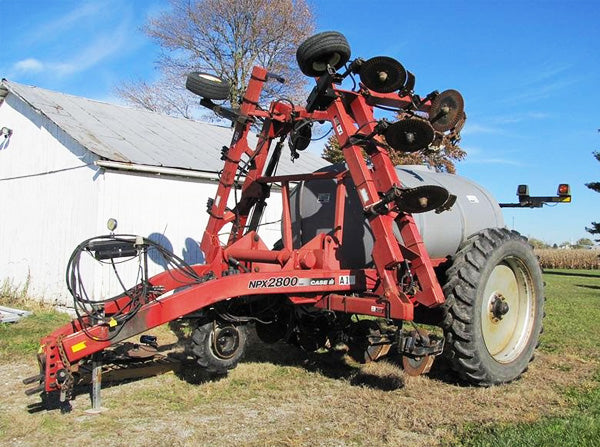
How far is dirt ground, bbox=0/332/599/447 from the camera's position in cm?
461

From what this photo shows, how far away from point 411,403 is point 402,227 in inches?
64.1

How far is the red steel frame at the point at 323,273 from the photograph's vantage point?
517 centimetres

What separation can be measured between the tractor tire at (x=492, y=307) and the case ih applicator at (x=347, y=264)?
1cm

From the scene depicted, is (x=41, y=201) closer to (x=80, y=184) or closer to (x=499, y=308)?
(x=80, y=184)

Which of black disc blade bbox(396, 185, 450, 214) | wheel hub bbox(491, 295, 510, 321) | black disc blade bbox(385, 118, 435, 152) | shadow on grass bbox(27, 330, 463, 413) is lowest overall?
shadow on grass bbox(27, 330, 463, 413)

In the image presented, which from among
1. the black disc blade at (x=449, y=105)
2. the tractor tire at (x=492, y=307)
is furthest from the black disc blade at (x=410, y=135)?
the tractor tire at (x=492, y=307)

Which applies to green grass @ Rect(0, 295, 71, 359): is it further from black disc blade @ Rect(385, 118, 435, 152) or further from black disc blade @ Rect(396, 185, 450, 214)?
black disc blade @ Rect(385, 118, 435, 152)

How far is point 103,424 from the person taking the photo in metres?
4.95

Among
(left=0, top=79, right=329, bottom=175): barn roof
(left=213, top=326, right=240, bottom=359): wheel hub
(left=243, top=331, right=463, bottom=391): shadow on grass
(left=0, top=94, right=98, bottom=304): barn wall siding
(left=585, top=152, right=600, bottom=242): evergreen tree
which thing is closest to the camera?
(left=213, top=326, right=240, bottom=359): wheel hub

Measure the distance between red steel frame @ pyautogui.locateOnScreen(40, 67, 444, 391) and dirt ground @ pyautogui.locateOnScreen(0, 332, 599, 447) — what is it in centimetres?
67

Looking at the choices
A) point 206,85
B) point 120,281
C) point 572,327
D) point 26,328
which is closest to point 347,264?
point 120,281

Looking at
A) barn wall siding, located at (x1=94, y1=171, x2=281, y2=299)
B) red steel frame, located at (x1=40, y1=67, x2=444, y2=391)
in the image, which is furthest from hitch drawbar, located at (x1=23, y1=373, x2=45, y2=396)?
barn wall siding, located at (x1=94, y1=171, x2=281, y2=299)

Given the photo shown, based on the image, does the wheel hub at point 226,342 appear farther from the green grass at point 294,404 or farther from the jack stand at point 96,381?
the jack stand at point 96,381

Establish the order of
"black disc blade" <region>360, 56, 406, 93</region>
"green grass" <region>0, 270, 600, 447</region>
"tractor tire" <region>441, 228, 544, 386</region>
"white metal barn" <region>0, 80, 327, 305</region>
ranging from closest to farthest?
1. "green grass" <region>0, 270, 600, 447</region>
2. "tractor tire" <region>441, 228, 544, 386</region>
3. "black disc blade" <region>360, 56, 406, 93</region>
4. "white metal barn" <region>0, 80, 327, 305</region>
